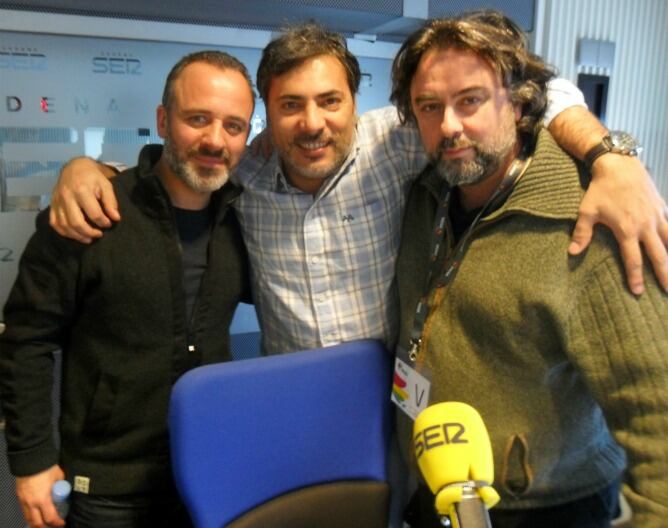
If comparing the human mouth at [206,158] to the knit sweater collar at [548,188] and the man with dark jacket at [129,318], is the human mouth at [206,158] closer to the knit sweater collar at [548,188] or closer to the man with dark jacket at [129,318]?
the man with dark jacket at [129,318]

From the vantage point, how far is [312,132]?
136cm

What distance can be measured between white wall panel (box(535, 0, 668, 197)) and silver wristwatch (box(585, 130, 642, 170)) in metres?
1.08

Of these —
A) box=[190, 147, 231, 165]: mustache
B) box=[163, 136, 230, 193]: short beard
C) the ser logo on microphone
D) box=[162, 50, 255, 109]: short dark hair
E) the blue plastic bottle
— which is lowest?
the blue plastic bottle

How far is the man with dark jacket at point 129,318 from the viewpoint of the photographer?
1299 mm

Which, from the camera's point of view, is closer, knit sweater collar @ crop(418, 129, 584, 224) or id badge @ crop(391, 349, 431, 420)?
knit sweater collar @ crop(418, 129, 584, 224)

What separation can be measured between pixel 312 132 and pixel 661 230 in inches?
29.9

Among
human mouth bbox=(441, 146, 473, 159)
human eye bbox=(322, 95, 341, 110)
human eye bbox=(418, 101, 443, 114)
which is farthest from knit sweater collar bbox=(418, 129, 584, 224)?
human eye bbox=(322, 95, 341, 110)

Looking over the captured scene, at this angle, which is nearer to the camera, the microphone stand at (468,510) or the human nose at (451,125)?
the microphone stand at (468,510)

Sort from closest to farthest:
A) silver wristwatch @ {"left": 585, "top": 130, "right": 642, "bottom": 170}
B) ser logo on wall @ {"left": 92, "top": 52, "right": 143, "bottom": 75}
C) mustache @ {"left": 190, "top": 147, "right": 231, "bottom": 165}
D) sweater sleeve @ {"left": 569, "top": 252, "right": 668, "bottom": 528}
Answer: sweater sleeve @ {"left": 569, "top": 252, "right": 668, "bottom": 528}, silver wristwatch @ {"left": 585, "top": 130, "right": 642, "bottom": 170}, mustache @ {"left": 190, "top": 147, "right": 231, "bottom": 165}, ser logo on wall @ {"left": 92, "top": 52, "right": 143, "bottom": 75}

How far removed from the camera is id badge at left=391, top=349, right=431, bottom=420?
1274 mm

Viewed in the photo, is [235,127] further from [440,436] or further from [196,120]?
[440,436]

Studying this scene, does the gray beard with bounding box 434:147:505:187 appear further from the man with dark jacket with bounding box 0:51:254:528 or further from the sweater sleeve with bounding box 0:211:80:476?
the sweater sleeve with bounding box 0:211:80:476

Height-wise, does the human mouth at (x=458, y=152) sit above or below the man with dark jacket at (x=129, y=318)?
above

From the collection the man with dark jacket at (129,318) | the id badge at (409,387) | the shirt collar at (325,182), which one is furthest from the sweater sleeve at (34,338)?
the id badge at (409,387)
